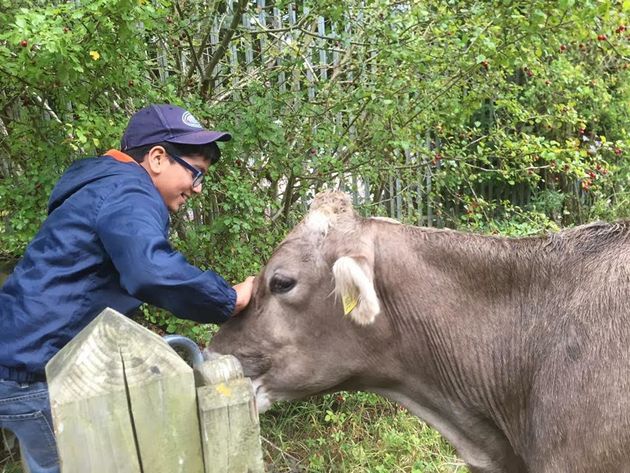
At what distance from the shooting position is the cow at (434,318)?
2.42 m

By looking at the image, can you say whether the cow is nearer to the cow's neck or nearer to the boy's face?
the cow's neck

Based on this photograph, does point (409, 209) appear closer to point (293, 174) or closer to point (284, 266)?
point (293, 174)

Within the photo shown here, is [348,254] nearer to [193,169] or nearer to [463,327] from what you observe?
[463,327]

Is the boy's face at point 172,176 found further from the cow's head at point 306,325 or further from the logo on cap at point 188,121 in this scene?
the cow's head at point 306,325

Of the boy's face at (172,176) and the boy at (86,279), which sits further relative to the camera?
the boy's face at (172,176)

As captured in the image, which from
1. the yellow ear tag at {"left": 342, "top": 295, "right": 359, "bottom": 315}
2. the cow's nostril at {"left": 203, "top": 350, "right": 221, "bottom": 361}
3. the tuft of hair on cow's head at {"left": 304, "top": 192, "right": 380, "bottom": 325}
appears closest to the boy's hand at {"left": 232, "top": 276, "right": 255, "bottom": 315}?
the cow's nostril at {"left": 203, "top": 350, "right": 221, "bottom": 361}

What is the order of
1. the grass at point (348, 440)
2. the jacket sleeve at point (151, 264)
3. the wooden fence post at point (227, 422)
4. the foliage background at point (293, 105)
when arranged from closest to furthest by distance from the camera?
the wooden fence post at point (227, 422) < the jacket sleeve at point (151, 264) < the foliage background at point (293, 105) < the grass at point (348, 440)

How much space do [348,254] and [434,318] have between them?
1.48ft

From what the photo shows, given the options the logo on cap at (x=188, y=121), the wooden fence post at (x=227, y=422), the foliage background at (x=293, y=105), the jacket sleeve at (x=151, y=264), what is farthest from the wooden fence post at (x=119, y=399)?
the foliage background at (x=293, y=105)

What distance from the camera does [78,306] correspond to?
2365mm

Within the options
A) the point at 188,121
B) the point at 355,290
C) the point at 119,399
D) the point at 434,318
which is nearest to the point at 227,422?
the point at 119,399

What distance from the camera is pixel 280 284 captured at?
2.71 m

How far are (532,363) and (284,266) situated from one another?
3.54 feet

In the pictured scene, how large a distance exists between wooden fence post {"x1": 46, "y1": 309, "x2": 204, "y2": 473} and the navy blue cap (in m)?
1.36
